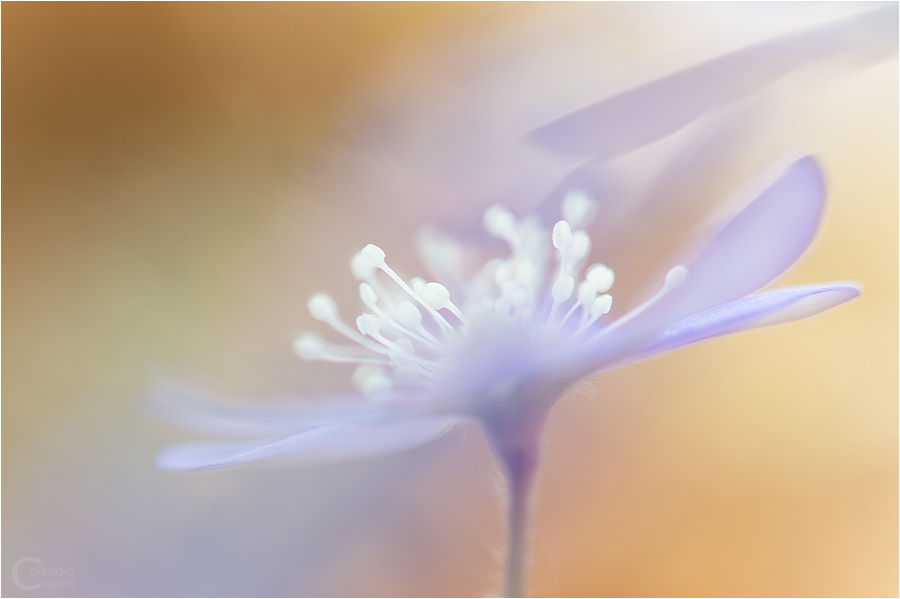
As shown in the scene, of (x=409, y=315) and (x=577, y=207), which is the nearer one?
(x=409, y=315)

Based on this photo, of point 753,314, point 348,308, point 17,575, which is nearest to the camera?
point 753,314

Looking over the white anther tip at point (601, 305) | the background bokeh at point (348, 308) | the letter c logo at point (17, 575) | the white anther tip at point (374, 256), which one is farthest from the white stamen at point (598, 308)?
the letter c logo at point (17, 575)

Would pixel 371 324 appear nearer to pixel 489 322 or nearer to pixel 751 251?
pixel 489 322

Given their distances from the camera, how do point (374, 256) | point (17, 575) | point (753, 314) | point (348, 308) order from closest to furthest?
point (753, 314) → point (374, 256) → point (17, 575) → point (348, 308)

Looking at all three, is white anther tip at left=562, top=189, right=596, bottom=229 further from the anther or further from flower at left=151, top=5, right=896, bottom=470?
the anther

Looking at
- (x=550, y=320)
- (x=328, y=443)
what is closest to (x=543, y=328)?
(x=550, y=320)

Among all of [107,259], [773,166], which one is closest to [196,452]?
[107,259]

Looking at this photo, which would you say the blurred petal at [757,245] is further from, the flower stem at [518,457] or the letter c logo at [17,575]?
the letter c logo at [17,575]
